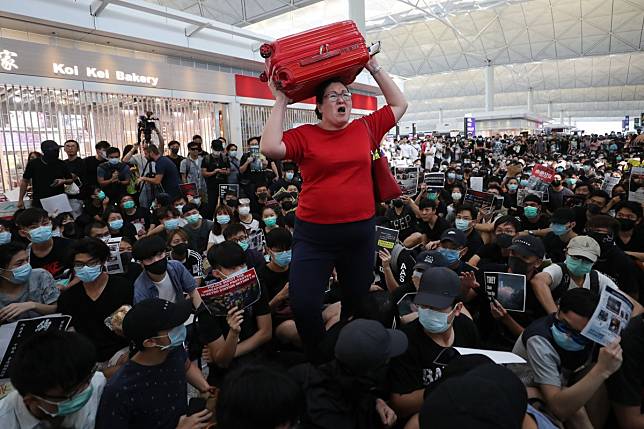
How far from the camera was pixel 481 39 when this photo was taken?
1094 inches

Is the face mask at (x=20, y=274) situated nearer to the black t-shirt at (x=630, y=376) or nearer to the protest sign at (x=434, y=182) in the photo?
the black t-shirt at (x=630, y=376)

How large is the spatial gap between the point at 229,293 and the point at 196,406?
570 millimetres

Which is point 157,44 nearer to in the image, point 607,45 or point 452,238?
point 452,238

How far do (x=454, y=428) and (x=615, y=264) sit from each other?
124 inches

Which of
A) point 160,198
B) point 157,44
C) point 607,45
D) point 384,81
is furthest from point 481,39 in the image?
point 384,81

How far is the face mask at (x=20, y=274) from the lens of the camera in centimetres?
323

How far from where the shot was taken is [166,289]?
3.34 m

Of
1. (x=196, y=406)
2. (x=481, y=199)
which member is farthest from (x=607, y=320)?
(x=481, y=199)

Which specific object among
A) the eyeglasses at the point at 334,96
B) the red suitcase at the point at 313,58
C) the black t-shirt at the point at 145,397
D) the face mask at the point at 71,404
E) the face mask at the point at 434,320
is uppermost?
the red suitcase at the point at 313,58

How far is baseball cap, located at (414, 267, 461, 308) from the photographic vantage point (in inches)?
89.4

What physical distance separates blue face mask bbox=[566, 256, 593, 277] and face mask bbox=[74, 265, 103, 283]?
3394mm

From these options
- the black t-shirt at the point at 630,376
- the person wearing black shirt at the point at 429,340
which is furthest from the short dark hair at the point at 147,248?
the black t-shirt at the point at 630,376

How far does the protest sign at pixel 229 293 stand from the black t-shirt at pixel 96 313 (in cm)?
113

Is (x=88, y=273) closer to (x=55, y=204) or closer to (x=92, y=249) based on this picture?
(x=92, y=249)
